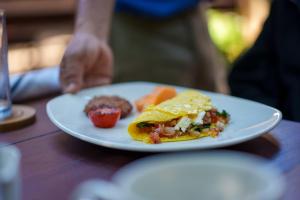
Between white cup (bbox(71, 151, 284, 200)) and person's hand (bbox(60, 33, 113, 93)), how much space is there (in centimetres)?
76

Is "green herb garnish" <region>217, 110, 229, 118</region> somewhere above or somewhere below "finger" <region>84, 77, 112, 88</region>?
above

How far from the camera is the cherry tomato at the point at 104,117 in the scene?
0.86 m

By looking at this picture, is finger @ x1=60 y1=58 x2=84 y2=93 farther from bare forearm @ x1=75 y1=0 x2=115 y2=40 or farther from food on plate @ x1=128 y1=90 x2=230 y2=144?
food on plate @ x1=128 y1=90 x2=230 y2=144

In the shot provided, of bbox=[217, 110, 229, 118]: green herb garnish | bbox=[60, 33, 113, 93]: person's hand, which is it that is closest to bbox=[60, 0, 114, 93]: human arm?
bbox=[60, 33, 113, 93]: person's hand

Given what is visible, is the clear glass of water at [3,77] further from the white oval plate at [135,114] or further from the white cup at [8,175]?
the white cup at [8,175]

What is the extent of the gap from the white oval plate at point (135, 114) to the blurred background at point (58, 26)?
7.42ft

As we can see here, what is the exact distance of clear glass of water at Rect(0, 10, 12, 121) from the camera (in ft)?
3.16

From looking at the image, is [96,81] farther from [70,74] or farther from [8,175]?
[8,175]

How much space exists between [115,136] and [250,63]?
2.00 feet

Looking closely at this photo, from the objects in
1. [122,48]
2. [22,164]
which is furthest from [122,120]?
[122,48]

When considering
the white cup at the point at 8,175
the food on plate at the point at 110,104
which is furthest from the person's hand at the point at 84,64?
the white cup at the point at 8,175

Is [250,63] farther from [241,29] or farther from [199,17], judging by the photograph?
[241,29]

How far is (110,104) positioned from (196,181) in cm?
59

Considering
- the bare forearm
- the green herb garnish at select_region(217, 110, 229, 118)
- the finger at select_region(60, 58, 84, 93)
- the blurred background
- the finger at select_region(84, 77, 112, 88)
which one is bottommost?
the blurred background
